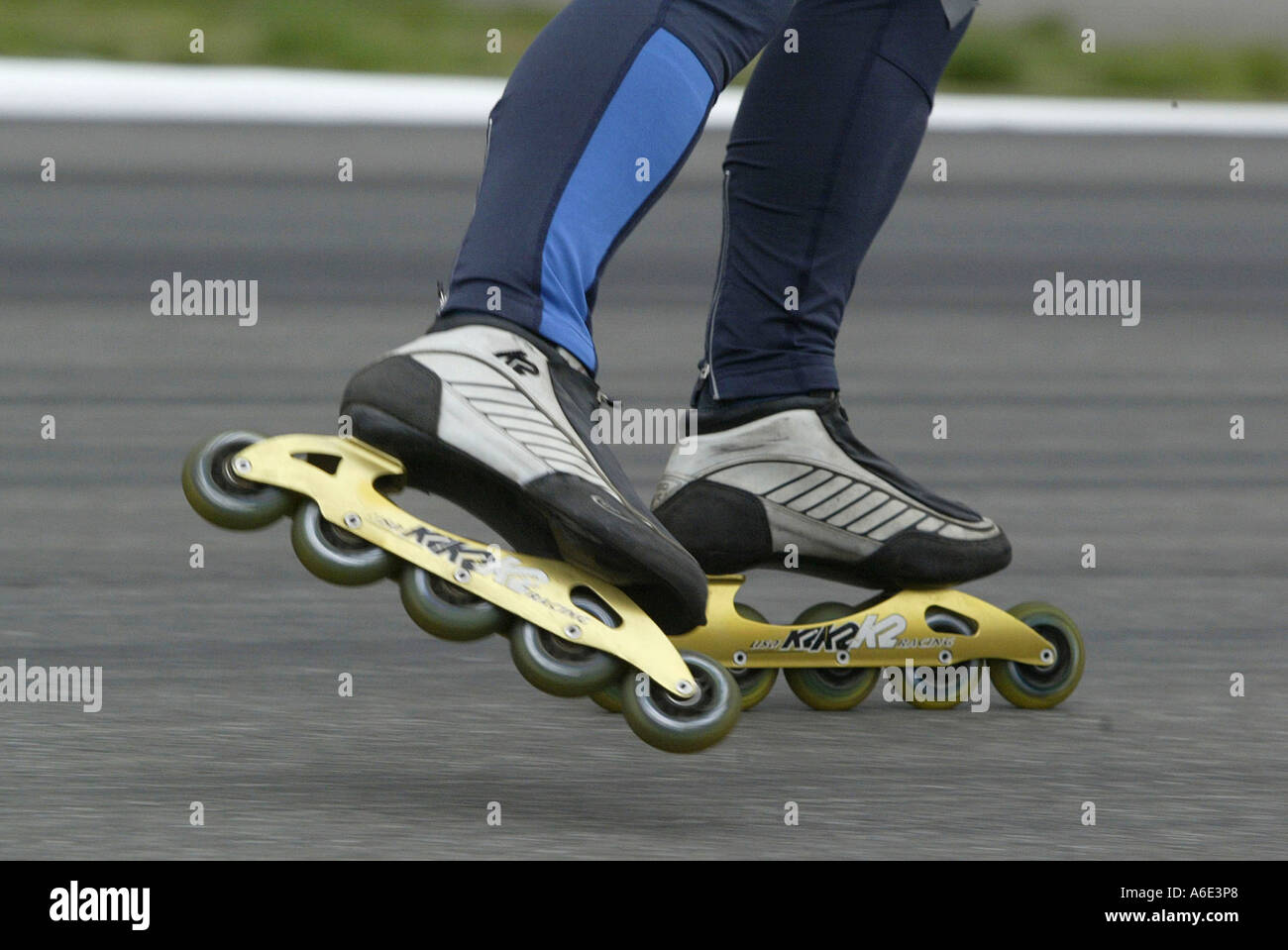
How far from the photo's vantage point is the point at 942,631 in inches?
123

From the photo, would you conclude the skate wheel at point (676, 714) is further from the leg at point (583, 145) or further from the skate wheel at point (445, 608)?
the leg at point (583, 145)

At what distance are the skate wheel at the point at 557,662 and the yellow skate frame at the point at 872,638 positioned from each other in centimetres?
51

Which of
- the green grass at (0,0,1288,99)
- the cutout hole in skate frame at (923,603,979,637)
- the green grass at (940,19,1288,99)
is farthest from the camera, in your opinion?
the green grass at (940,19,1288,99)

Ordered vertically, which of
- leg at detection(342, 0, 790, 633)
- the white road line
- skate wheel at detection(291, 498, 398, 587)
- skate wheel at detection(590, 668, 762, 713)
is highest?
the white road line

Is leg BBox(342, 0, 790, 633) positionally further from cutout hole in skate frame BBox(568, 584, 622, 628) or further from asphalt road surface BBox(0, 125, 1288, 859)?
asphalt road surface BBox(0, 125, 1288, 859)

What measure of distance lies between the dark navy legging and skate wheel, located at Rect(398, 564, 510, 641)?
0.97ft

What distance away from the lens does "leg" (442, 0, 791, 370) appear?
2.53 meters

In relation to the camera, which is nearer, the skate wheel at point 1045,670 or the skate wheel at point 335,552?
the skate wheel at point 335,552

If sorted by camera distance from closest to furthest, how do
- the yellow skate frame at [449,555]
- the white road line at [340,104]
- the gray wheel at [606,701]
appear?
the yellow skate frame at [449,555] → the gray wheel at [606,701] → the white road line at [340,104]

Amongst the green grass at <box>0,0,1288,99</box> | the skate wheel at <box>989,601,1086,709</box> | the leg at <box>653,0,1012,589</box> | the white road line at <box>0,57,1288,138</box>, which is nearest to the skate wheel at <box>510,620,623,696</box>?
the leg at <box>653,0,1012,589</box>

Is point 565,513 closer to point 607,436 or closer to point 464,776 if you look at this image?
point 607,436

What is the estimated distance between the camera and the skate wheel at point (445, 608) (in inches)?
97.0

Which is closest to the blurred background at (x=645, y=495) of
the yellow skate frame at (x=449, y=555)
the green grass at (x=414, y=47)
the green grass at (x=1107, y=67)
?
the yellow skate frame at (x=449, y=555)

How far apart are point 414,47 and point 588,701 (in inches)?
972
